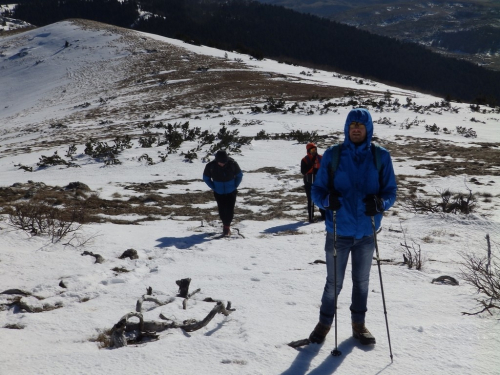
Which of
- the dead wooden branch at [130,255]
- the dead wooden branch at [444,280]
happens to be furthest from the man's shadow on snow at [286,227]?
the dead wooden branch at [444,280]

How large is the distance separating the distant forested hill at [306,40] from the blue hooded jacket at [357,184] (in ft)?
280

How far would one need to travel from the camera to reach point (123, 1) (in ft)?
353

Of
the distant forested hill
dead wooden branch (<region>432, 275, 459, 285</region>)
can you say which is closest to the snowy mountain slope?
dead wooden branch (<region>432, 275, 459, 285</region>)

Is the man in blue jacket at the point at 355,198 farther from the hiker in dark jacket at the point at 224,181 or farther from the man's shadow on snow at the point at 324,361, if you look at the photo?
the hiker in dark jacket at the point at 224,181

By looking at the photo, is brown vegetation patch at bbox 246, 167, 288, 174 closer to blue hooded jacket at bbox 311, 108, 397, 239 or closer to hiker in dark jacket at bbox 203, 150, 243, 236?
hiker in dark jacket at bbox 203, 150, 243, 236

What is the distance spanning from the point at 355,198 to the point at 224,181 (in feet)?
14.3

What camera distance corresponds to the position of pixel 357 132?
312 cm

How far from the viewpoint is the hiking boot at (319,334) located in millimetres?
3296

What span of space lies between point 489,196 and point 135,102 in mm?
27911

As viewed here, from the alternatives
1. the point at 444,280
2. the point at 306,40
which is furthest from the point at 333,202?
the point at 306,40

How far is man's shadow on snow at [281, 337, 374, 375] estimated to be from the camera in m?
2.94

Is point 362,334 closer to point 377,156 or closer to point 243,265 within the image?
point 377,156

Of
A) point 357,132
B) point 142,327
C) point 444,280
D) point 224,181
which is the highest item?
point 357,132

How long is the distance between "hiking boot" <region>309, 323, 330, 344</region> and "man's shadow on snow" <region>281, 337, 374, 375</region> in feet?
0.13
